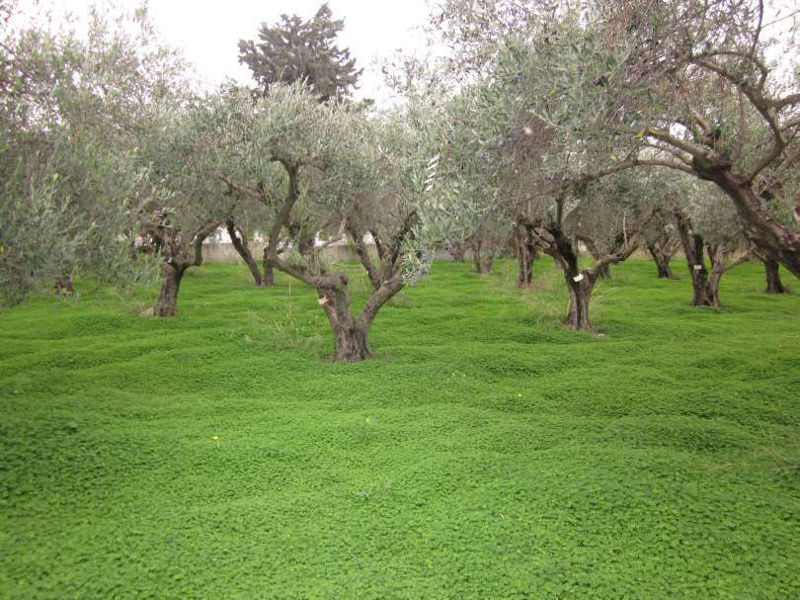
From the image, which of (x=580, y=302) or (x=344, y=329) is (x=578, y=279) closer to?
(x=580, y=302)

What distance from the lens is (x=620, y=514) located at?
669 centimetres

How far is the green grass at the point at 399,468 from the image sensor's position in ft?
18.9

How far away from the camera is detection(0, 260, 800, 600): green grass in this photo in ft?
18.9

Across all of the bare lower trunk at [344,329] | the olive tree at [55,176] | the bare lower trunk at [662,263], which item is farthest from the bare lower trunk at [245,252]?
the bare lower trunk at [662,263]

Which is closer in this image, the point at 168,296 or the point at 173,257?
the point at 173,257

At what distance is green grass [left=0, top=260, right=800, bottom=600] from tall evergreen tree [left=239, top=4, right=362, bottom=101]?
1399 inches

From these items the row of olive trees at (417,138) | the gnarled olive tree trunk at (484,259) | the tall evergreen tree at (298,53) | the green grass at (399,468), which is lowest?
the green grass at (399,468)

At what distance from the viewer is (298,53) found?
1812 inches

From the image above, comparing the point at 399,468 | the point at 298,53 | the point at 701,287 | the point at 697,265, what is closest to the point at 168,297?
the point at 399,468

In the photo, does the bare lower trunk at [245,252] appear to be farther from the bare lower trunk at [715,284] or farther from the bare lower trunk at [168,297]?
the bare lower trunk at [715,284]

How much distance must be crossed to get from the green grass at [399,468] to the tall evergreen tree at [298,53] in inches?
1399

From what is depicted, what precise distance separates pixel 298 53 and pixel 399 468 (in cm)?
4393

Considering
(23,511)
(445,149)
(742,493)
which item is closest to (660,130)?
(445,149)

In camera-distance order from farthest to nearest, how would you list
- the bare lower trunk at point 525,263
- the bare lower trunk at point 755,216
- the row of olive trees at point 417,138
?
the bare lower trunk at point 525,263
the bare lower trunk at point 755,216
the row of olive trees at point 417,138
